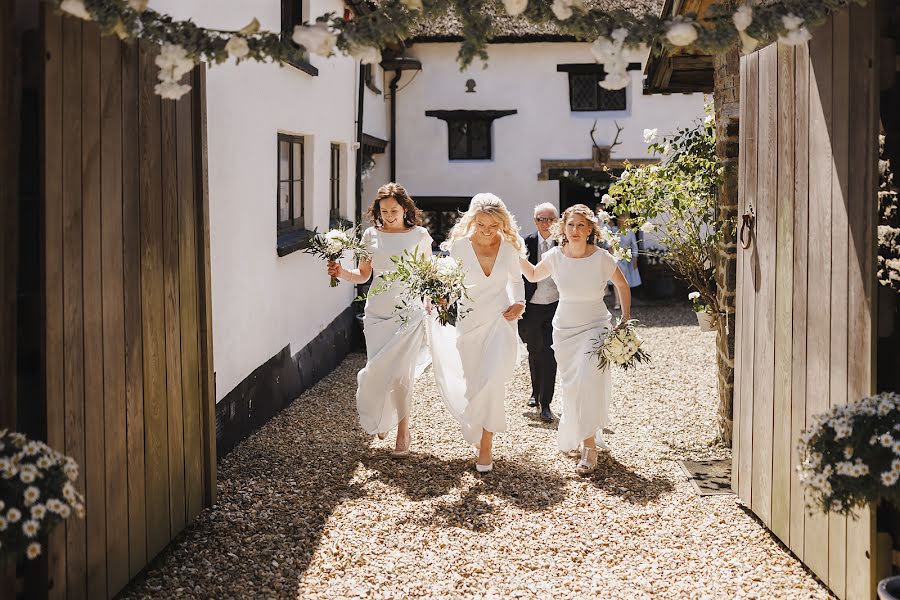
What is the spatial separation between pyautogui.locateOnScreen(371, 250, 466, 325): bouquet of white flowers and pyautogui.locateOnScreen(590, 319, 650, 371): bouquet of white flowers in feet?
3.16

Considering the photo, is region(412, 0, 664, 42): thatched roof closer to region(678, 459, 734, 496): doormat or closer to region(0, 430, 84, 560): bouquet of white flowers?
region(678, 459, 734, 496): doormat

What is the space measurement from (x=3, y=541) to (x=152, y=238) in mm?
2066

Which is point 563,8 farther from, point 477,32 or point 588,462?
point 588,462

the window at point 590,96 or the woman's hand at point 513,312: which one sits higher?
the window at point 590,96

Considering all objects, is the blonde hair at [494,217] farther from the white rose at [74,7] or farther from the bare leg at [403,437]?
the white rose at [74,7]

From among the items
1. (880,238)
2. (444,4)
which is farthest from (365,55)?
(880,238)

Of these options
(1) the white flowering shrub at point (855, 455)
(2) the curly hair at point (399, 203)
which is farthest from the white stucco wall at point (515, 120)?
(1) the white flowering shrub at point (855, 455)

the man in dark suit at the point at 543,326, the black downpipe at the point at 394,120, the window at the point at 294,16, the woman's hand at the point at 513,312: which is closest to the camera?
the woman's hand at the point at 513,312

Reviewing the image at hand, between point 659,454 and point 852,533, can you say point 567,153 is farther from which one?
point 852,533

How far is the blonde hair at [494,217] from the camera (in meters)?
6.75

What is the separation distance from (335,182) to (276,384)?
180 inches

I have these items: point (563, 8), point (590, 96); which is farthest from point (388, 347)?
point (590, 96)

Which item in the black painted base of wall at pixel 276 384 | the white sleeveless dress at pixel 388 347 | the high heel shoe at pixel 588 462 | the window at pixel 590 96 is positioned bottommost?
the high heel shoe at pixel 588 462

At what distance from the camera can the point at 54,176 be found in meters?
3.58
